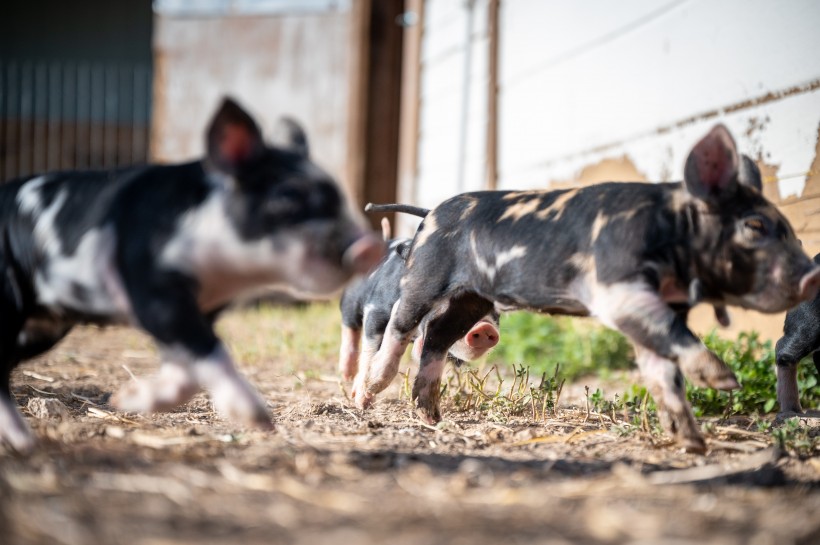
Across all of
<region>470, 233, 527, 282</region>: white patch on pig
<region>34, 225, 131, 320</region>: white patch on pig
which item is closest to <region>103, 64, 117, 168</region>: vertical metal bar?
<region>470, 233, 527, 282</region>: white patch on pig

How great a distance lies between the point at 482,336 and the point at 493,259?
0.92m

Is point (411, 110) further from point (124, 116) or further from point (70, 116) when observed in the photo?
point (124, 116)

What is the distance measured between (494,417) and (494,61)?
4.84 m

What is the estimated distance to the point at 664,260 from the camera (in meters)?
2.93

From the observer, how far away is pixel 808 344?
393cm

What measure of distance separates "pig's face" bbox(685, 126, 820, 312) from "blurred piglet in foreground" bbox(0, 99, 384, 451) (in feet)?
3.60

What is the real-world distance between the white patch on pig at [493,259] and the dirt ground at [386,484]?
0.58 meters

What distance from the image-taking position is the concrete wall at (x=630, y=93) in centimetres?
446

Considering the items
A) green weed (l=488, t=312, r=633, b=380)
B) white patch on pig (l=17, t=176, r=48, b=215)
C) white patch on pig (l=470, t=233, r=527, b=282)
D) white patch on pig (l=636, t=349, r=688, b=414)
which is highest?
white patch on pig (l=17, t=176, r=48, b=215)

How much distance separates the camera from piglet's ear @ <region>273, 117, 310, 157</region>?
2.83 metres

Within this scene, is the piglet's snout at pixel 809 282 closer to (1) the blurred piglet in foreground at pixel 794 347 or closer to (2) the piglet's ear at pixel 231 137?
(1) the blurred piglet in foreground at pixel 794 347

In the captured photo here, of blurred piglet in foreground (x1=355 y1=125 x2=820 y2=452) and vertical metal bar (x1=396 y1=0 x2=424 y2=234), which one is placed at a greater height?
vertical metal bar (x1=396 y1=0 x2=424 y2=234)

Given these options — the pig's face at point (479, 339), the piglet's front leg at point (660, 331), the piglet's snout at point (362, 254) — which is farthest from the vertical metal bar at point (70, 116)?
the piglet's front leg at point (660, 331)

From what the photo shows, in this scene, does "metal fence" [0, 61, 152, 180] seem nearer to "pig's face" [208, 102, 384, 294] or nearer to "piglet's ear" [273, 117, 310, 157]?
"piglet's ear" [273, 117, 310, 157]
